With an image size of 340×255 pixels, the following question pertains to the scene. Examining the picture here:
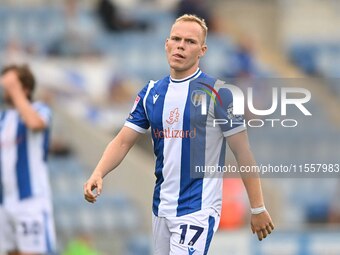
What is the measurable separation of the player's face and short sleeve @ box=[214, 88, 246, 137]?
27 cm

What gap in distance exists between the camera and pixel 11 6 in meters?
17.3

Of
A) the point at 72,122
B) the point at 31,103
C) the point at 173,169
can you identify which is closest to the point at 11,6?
the point at 72,122

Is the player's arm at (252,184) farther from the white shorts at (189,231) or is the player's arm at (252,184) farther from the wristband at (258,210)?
the white shorts at (189,231)

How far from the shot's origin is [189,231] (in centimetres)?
703

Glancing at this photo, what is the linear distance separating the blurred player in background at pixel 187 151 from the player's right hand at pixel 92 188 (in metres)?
0.03

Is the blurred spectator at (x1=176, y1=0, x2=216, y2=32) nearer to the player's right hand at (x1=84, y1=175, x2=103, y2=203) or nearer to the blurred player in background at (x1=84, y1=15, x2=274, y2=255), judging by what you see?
the blurred player in background at (x1=84, y1=15, x2=274, y2=255)

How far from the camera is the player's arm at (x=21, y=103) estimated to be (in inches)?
355

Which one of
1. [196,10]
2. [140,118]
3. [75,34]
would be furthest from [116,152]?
[196,10]

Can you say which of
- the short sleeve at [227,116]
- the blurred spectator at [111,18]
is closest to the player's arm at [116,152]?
the short sleeve at [227,116]

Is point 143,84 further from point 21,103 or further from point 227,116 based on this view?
point 227,116

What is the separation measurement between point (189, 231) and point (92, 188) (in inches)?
24.8

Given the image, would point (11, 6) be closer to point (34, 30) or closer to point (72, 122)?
point (34, 30)

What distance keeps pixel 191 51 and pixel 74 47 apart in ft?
29.5

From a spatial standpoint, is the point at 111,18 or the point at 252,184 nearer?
the point at 252,184
